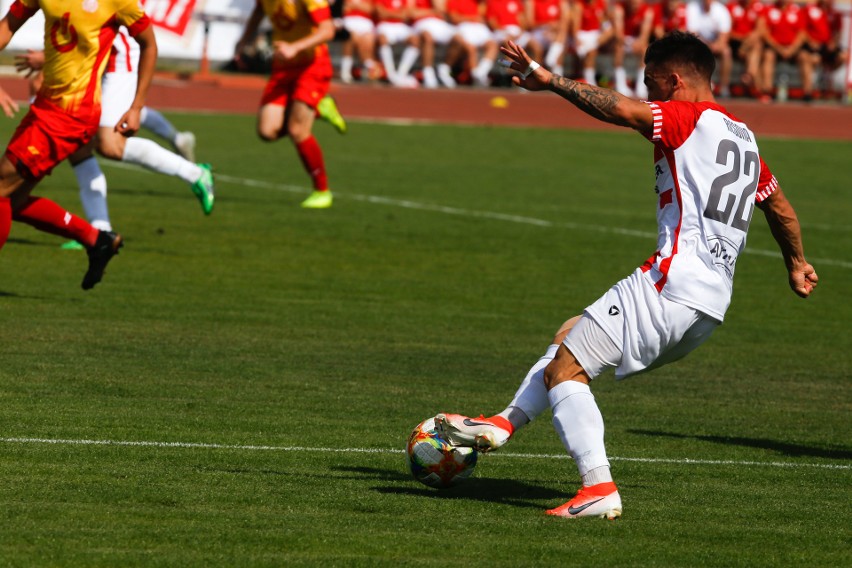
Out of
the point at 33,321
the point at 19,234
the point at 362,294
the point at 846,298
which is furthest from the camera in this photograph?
the point at 19,234

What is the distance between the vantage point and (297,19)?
15461 millimetres

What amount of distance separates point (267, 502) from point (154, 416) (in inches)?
65.5

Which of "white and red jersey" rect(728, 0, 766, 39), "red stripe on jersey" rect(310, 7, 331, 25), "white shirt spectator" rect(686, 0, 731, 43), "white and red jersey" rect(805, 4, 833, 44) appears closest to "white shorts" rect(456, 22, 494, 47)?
"white shirt spectator" rect(686, 0, 731, 43)

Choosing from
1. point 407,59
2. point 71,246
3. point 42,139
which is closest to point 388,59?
point 407,59

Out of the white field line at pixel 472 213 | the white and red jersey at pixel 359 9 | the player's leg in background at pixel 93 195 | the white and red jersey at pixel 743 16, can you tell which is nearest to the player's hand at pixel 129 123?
the player's leg in background at pixel 93 195

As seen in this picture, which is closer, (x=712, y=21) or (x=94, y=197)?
(x=94, y=197)

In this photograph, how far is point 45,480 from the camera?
19.5ft

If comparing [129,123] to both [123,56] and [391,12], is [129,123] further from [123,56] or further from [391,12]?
[391,12]

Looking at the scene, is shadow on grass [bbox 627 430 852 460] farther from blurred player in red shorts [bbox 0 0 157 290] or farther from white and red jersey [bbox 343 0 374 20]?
white and red jersey [bbox 343 0 374 20]

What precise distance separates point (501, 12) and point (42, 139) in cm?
2715

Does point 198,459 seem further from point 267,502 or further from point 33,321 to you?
point 33,321

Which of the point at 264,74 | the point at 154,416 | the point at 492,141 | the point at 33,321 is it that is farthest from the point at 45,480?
the point at 264,74

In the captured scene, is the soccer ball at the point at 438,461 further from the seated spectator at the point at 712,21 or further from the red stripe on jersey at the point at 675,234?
the seated spectator at the point at 712,21

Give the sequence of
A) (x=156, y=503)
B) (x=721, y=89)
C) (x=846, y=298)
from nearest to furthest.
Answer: (x=156, y=503)
(x=846, y=298)
(x=721, y=89)
